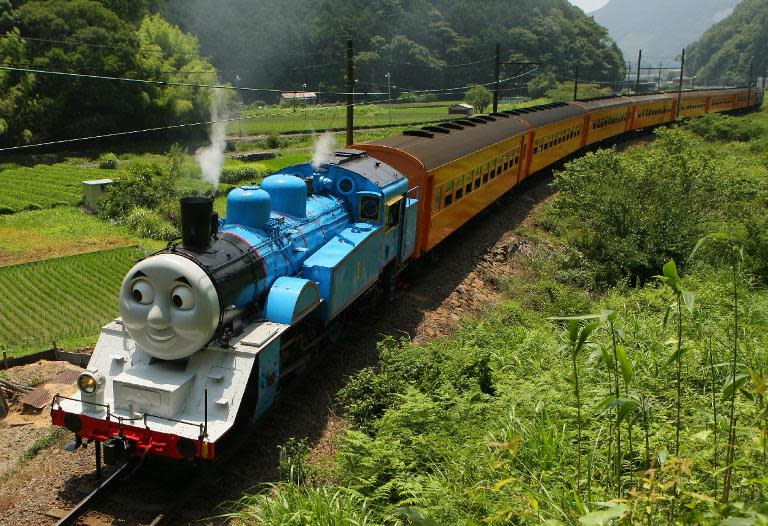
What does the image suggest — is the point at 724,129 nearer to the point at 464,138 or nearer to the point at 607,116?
the point at 607,116

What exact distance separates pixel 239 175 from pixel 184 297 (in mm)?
24124

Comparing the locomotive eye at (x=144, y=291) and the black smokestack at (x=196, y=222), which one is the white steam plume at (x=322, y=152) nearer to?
the black smokestack at (x=196, y=222)

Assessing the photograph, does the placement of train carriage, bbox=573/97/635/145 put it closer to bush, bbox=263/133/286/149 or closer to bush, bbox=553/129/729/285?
bush, bbox=553/129/729/285

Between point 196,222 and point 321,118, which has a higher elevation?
point 321,118

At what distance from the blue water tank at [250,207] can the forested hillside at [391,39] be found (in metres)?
54.4

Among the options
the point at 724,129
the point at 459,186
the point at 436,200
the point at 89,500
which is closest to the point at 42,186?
the point at 459,186

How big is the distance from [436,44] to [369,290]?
90.8 meters

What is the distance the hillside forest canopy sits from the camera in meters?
37.0

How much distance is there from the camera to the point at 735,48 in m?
157

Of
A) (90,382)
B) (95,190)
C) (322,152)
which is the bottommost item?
(90,382)

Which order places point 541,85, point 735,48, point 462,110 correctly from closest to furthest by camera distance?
point 462,110
point 541,85
point 735,48

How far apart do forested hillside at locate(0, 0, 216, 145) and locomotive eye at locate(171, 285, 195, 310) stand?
30251 millimetres

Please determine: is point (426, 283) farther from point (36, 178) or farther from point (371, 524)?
point (36, 178)

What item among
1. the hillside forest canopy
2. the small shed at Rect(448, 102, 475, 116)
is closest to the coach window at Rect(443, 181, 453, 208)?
the hillside forest canopy
